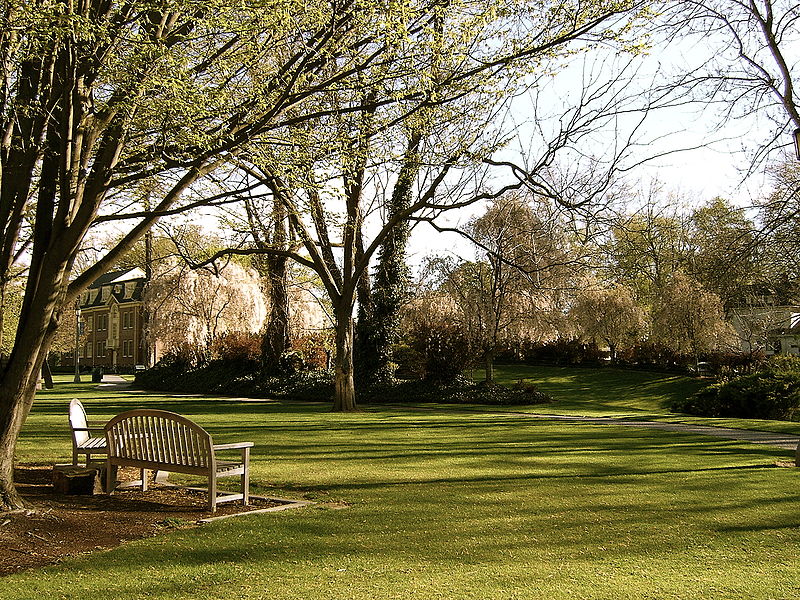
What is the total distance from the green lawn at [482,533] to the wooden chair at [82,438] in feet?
6.60

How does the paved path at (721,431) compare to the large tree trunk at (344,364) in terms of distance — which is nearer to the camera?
the paved path at (721,431)

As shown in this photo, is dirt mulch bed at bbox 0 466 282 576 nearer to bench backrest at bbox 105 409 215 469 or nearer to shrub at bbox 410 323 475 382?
bench backrest at bbox 105 409 215 469

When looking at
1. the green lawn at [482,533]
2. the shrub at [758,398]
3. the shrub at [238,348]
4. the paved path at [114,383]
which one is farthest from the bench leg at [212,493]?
the paved path at [114,383]

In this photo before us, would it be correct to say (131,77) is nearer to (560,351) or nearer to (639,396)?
(639,396)

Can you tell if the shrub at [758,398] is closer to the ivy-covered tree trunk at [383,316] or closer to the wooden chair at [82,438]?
the ivy-covered tree trunk at [383,316]

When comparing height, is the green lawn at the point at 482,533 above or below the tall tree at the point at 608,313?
below

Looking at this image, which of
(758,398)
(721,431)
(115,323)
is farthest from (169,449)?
(115,323)

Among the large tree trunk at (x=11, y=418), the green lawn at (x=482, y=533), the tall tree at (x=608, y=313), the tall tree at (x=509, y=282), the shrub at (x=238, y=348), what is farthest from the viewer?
the tall tree at (x=608, y=313)

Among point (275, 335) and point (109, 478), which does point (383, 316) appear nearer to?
point (275, 335)

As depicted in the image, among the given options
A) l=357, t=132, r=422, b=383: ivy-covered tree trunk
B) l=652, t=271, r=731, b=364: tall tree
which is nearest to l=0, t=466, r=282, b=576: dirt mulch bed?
l=357, t=132, r=422, b=383: ivy-covered tree trunk

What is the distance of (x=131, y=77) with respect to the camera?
8.00 m

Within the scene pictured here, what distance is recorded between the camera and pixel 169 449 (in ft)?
26.2

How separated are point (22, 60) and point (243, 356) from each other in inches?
1046

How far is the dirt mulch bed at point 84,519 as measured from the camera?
19.5 ft
